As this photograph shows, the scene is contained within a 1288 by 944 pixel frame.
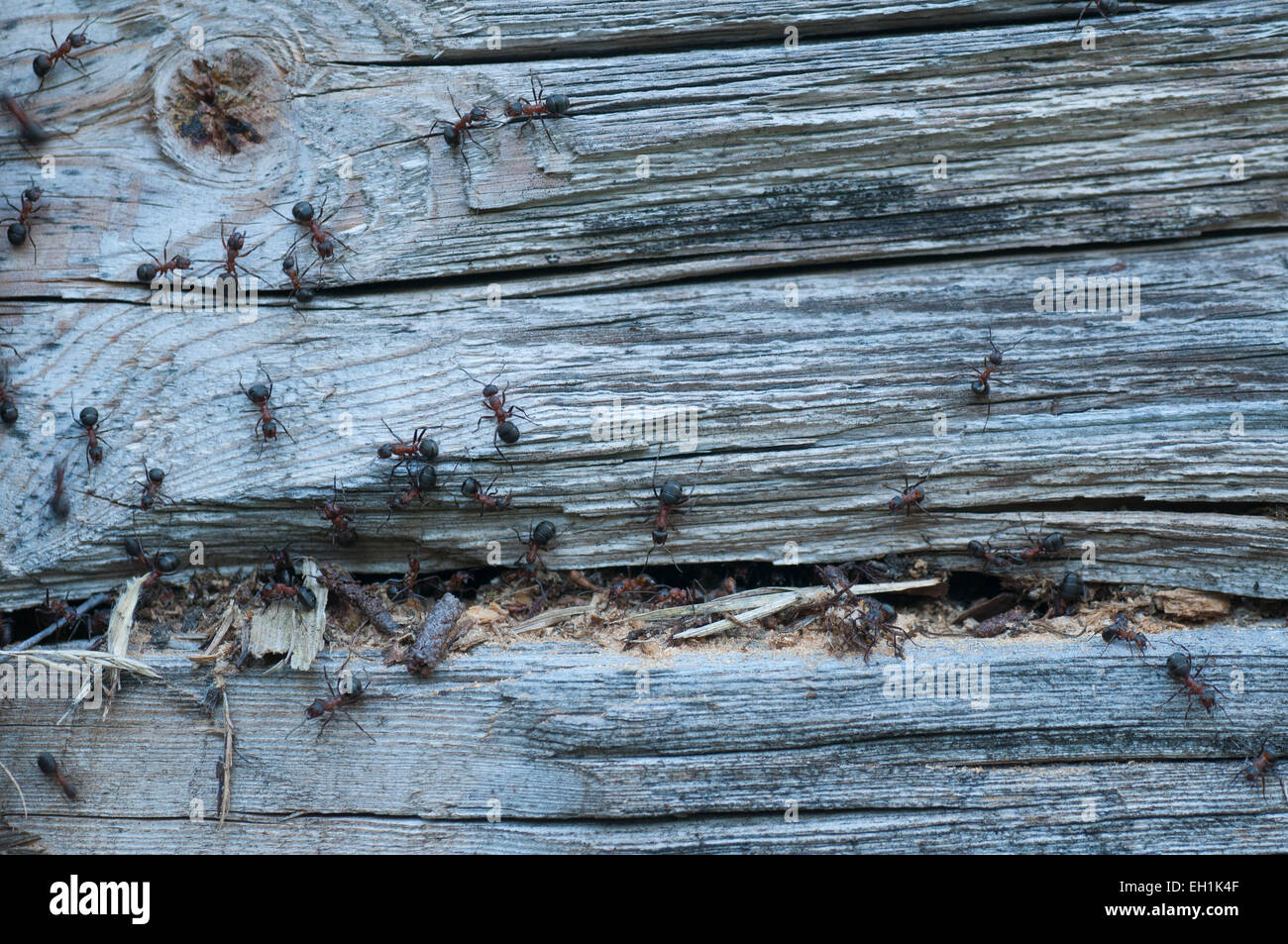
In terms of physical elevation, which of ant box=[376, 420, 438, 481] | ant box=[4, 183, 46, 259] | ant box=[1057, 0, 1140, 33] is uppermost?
ant box=[1057, 0, 1140, 33]

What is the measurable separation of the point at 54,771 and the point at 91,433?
4.78ft

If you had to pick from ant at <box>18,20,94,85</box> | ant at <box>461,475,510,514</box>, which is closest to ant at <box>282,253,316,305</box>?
ant at <box>461,475,510,514</box>

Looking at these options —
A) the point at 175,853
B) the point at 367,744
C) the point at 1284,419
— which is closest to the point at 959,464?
the point at 1284,419

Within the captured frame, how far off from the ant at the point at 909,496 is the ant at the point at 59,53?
416 centimetres

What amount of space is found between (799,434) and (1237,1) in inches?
105

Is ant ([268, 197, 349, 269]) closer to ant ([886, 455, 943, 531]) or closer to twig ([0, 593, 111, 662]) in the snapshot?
twig ([0, 593, 111, 662])

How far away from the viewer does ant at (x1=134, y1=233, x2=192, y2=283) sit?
12.2 feet

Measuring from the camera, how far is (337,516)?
3.69m

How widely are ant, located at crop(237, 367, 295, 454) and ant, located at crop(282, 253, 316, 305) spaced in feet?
1.38

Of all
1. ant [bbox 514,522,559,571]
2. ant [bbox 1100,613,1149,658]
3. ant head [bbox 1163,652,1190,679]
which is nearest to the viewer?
ant head [bbox 1163,652,1190,679]

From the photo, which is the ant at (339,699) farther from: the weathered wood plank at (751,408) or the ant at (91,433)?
the ant at (91,433)

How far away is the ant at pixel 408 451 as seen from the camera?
141 inches

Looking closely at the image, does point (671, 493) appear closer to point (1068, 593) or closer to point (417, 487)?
point (417, 487)

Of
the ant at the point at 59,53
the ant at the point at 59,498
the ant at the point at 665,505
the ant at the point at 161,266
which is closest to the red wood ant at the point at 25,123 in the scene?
the ant at the point at 59,53
